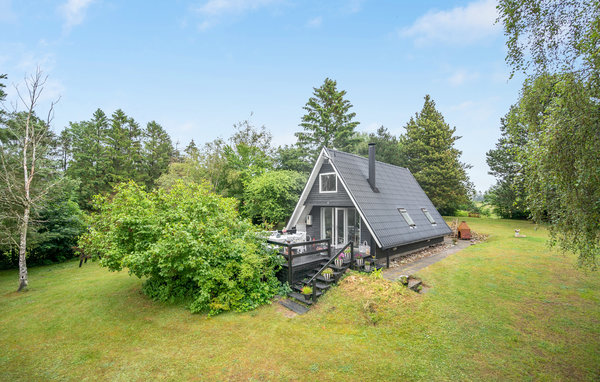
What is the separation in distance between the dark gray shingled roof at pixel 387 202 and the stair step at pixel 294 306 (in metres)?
4.12

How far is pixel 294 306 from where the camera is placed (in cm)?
708

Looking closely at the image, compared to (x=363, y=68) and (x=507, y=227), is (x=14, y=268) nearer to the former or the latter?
(x=363, y=68)

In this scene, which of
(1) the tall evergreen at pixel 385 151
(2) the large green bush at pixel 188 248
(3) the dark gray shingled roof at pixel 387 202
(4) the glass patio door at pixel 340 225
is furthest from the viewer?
(1) the tall evergreen at pixel 385 151

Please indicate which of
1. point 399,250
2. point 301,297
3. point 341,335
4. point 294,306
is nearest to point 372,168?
point 399,250

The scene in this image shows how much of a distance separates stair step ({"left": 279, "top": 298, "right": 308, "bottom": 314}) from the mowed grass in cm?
26

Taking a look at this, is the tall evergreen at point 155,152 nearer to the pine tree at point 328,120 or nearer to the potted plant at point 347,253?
the pine tree at point 328,120

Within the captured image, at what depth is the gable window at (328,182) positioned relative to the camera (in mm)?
11789

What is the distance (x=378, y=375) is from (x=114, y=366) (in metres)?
5.27

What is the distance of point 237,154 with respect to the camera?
984 inches

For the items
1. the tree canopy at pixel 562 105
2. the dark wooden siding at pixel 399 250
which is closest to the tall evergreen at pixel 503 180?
the dark wooden siding at pixel 399 250

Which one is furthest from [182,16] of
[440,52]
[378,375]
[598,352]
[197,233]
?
[598,352]

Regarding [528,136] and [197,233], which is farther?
[197,233]

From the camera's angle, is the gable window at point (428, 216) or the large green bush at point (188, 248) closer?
the large green bush at point (188, 248)

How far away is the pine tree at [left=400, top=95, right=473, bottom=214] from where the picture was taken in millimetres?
25719
